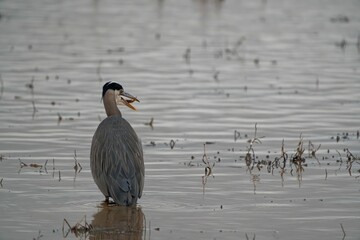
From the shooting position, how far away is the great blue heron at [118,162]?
909 centimetres

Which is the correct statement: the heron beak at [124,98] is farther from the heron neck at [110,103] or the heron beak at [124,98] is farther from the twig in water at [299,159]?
the twig in water at [299,159]

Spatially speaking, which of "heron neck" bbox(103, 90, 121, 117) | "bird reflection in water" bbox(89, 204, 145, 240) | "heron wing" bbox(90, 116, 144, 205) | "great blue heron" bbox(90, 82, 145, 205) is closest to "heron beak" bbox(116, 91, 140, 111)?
"heron neck" bbox(103, 90, 121, 117)

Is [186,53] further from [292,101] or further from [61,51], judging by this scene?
[292,101]

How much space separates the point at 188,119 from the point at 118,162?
190 inches

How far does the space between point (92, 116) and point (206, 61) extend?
6.35 metres

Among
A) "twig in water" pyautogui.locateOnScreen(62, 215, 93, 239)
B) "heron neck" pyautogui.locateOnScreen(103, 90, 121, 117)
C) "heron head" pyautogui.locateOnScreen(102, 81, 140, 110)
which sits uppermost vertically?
"heron head" pyautogui.locateOnScreen(102, 81, 140, 110)

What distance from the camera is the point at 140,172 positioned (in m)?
9.39

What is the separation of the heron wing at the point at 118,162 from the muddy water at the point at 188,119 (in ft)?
0.71

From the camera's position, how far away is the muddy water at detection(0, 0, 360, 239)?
8.96 meters

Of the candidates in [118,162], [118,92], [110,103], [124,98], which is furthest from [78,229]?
[124,98]

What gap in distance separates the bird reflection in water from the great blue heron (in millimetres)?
147

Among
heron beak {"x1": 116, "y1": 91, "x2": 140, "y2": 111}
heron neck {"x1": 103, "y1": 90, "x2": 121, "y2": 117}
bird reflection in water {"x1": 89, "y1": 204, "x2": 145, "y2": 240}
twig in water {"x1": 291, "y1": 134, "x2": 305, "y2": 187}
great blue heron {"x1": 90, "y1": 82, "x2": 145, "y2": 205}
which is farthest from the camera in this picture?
twig in water {"x1": 291, "y1": 134, "x2": 305, "y2": 187}

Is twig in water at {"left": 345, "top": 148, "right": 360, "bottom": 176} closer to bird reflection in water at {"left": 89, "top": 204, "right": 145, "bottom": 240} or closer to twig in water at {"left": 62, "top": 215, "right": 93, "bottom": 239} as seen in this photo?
bird reflection in water at {"left": 89, "top": 204, "right": 145, "bottom": 240}

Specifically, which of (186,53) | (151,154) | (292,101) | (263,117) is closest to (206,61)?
(186,53)
